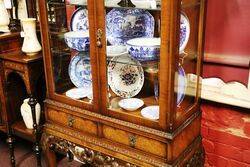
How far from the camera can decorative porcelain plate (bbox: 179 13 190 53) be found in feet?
4.28

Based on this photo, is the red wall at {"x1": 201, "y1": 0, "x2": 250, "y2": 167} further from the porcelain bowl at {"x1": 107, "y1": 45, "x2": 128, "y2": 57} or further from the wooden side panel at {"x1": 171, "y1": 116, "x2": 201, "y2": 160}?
the porcelain bowl at {"x1": 107, "y1": 45, "x2": 128, "y2": 57}

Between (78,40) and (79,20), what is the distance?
118 millimetres

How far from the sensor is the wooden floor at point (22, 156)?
7.53 ft

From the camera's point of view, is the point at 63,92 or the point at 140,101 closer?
the point at 140,101

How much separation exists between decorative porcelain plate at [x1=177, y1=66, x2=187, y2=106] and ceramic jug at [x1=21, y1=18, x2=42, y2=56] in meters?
0.98

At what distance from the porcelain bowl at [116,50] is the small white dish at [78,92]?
0.24 m

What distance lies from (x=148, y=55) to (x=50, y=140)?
0.79m

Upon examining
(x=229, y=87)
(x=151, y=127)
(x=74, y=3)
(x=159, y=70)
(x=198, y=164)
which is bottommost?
(x=198, y=164)

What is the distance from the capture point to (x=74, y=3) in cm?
164

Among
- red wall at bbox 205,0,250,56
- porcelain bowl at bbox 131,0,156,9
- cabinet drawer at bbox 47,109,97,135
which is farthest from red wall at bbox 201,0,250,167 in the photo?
cabinet drawer at bbox 47,109,97,135

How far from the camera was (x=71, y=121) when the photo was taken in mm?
1687

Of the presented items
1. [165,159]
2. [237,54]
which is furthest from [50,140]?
[237,54]

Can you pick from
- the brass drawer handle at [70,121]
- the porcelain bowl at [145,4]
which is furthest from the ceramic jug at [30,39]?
the porcelain bowl at [145,4]

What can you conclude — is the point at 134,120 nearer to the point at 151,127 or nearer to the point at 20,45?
the point at 151,127
